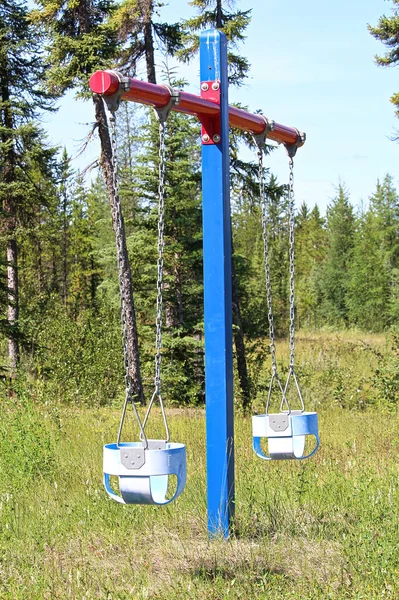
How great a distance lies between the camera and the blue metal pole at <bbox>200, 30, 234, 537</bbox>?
14.8 feet

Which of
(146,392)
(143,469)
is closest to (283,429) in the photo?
(143,469)

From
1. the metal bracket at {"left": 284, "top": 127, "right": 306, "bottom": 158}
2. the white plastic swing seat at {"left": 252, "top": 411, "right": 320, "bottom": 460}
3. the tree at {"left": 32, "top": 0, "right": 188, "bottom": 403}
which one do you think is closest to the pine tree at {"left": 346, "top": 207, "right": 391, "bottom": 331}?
the tree at {"left": 32, "top": 0, "right": 188, "bottom": 403}

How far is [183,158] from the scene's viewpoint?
15859mm

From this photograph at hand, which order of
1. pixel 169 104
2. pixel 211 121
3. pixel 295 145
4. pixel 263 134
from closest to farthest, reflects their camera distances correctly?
1. pixel 169 104
2. pixel 211 121
3. pixel 263 134
4. pixel 295 145

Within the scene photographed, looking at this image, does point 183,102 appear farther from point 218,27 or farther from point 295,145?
point 218,27

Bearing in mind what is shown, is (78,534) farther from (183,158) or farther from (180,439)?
(183,158)

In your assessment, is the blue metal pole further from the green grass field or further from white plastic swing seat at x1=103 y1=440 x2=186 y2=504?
white plastic swing seat at x1=103 y1=440 x2=186 y2=504

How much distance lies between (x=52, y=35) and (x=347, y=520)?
40.7 feet

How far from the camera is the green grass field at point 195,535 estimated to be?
3.96 metres

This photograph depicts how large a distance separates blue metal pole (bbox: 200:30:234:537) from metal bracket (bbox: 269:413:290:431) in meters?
0.28

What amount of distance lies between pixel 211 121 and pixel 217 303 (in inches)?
43.1

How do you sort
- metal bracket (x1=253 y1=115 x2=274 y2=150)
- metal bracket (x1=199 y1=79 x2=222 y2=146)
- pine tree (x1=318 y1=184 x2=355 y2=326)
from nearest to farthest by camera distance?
metal bracket (x1=199 y1=79 x2=222 y2=146) < metal bracket (x1=253 y1=115 x2=274 y2=150) < pine tree (x1=318 y1=184 x2=355 y2=326)

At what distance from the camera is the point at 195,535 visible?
4852mm

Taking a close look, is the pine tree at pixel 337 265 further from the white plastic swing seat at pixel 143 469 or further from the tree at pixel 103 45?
the white plastic swing seat at pixel 143 469
